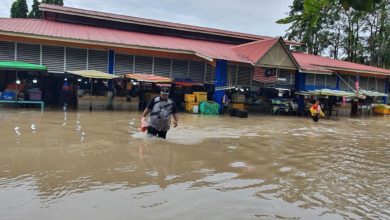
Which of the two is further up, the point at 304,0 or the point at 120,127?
the point at 304,0

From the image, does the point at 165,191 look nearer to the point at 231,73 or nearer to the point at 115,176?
the point at 115,176

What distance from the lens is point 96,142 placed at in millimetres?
10062

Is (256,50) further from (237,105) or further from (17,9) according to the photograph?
(17,9)

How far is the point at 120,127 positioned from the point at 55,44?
388 inches

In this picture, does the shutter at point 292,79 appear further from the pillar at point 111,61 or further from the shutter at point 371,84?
the pillar at point 111,61

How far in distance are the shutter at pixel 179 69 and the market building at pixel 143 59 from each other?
2.4 inches

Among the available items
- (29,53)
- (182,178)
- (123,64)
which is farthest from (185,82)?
(182,178)

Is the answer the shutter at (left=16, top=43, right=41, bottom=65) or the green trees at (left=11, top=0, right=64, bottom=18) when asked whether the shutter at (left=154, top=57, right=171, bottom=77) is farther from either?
the green trees at (left=11, top=0, right=64, bottom=18)

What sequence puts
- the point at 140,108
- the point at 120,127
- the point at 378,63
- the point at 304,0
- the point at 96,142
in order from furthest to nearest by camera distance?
1. the point at 378,63
2. the point at 140,108
3. the point at 120,127
4. the point at 96,142
5. the point at 304,0

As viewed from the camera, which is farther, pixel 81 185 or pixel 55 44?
pixel 55 44

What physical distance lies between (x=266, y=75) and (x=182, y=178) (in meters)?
19.6

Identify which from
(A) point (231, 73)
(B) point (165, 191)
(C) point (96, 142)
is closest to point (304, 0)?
(B) point (165, 191)

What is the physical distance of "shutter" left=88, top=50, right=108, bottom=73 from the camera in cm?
2223

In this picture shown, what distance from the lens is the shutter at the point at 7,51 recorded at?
2017 centimetres
